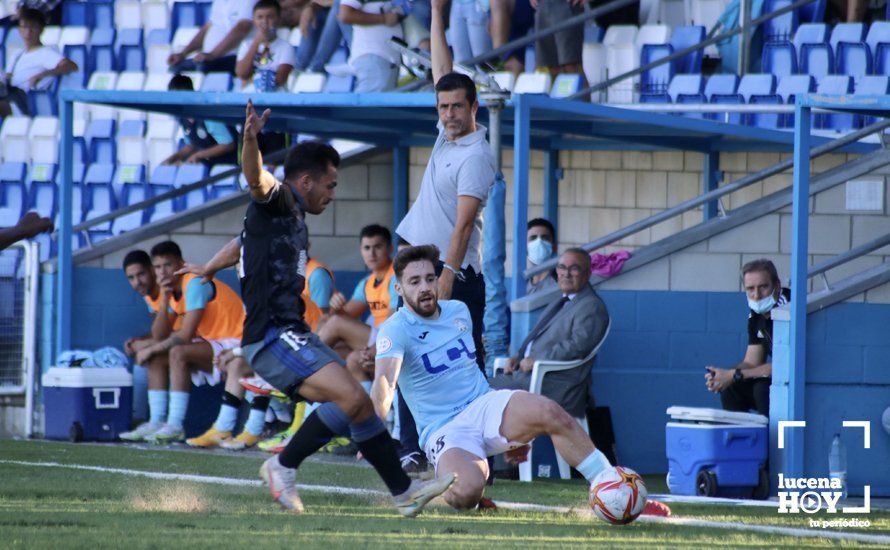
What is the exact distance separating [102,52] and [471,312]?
1119cm

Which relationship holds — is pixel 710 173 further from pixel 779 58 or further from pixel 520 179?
pixel 520 179

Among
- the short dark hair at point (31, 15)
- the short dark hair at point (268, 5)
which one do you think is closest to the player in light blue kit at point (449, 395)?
the short dark hair at point (268, 5)

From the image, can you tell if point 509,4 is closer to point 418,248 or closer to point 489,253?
point 489,253

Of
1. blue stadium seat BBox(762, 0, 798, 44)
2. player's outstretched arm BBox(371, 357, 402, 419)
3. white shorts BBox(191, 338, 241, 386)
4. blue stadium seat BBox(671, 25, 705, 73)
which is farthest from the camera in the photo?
blue stadium seat BBox(671, 25, 705, 73)

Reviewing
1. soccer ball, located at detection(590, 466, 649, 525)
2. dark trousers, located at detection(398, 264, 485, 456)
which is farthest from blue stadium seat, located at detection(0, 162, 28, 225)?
soccer ball, located at detection(590, 466, 649, 525)

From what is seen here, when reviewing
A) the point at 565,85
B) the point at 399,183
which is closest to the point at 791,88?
the point at 565,85

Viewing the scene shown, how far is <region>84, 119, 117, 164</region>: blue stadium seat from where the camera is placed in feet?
57.4

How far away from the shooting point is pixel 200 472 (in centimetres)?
966

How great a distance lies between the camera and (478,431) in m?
7.58

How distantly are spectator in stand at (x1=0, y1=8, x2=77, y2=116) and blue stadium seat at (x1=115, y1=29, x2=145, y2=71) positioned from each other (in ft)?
1.98

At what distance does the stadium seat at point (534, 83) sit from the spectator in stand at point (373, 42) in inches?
43.1

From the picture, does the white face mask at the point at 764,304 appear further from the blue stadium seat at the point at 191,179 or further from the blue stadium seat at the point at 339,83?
the blue stadium seat at the point at 191,179

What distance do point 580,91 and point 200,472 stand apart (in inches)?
200

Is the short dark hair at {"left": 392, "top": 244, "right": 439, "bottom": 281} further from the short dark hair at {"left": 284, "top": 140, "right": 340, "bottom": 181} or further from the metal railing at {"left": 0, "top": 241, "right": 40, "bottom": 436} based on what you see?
the metal railing at {"left": 0, "top": 241, "right": 40, "bottom": 436}
